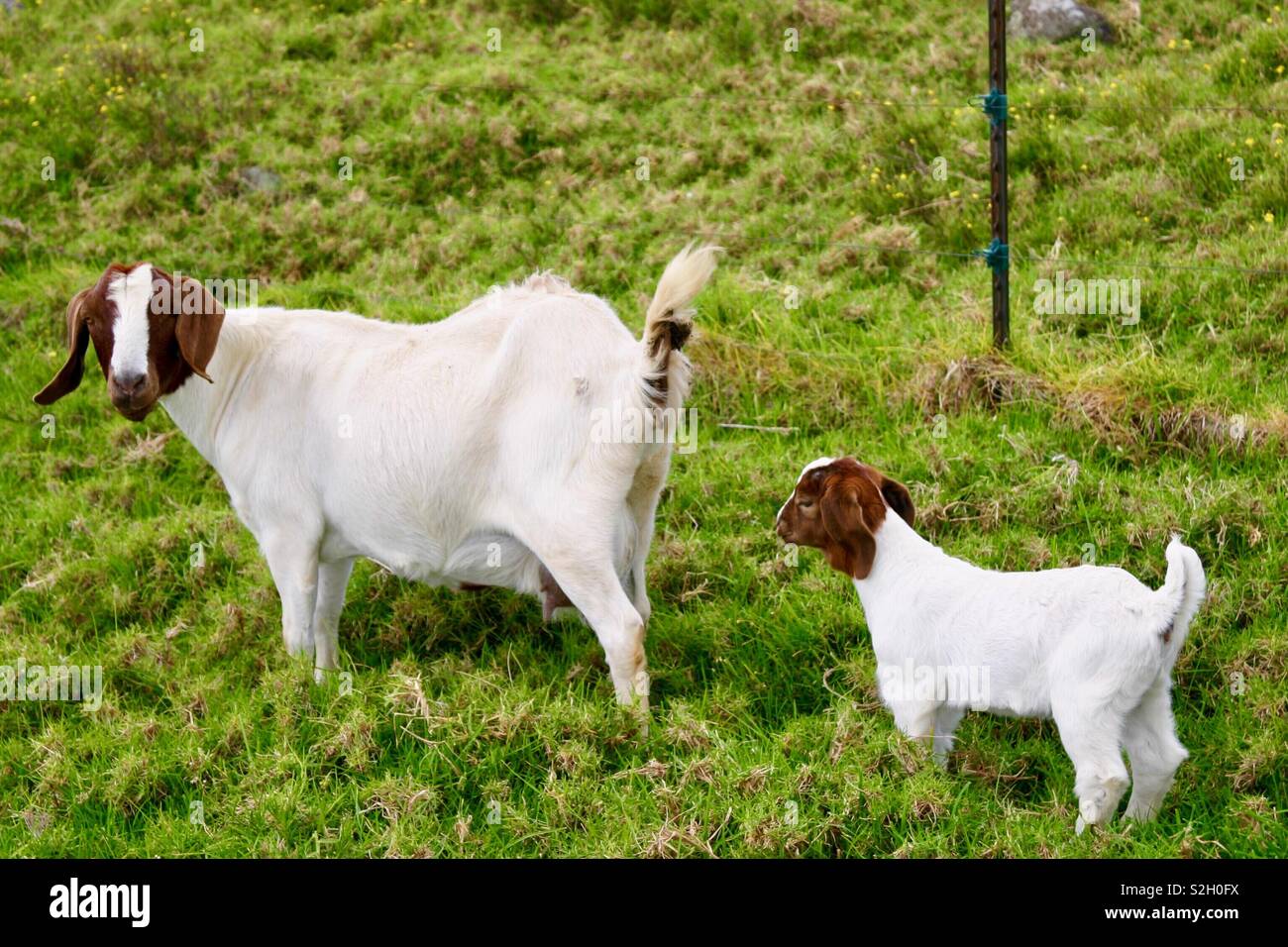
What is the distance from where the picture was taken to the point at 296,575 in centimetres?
602

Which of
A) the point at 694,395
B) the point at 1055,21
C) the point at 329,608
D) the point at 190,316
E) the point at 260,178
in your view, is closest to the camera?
the point at 190,316

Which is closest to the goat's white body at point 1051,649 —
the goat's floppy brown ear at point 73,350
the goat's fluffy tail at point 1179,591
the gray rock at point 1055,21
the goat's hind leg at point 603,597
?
the goat's fluffy tail at point 1179,591

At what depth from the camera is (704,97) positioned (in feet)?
36.9

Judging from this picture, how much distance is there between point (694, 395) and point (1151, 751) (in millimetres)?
3934

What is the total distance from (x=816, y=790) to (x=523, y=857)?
42.7 inches

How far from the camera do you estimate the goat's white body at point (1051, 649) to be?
451 centimetres

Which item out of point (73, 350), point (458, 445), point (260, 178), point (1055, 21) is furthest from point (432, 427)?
point (1055, 21)

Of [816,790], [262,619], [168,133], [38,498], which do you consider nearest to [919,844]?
[816,790]

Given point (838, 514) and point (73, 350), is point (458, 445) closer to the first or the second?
point (838, 514)

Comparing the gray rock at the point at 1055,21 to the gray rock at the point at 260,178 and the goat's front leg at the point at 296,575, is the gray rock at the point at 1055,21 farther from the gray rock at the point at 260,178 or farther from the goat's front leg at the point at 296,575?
the goat's front leg at the point at 296,575

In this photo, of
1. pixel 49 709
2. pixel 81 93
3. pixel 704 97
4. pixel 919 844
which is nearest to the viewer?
pixel 919 844

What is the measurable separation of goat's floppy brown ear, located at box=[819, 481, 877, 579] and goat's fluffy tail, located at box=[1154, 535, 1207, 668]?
111 cm

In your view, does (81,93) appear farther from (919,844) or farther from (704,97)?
(919,844)

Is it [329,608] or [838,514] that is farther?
[329,608]
